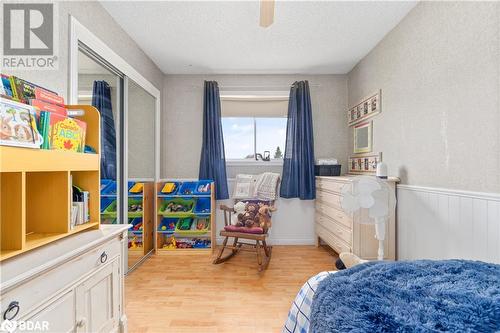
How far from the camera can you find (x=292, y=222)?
3.59 meters

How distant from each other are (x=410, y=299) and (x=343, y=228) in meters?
1.88

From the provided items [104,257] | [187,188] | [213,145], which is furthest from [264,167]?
[104,257]

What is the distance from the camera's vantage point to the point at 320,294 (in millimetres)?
954

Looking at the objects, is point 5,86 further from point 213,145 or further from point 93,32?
point 213,145

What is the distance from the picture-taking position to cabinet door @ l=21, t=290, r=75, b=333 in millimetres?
881

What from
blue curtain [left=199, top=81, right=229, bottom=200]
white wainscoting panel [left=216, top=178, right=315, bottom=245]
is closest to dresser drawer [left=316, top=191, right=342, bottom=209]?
white wainscoting panel [left=216, top=178, right=315, bottom=245]

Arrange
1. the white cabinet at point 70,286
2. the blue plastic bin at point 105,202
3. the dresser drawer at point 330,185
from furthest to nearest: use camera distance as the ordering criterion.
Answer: the dresser drawer at point 330,185 < the blue plastic bin at point 105,202 < the white cabinet at point 70,286

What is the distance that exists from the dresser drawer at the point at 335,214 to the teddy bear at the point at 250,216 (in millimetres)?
883

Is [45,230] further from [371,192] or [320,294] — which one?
[371,192]

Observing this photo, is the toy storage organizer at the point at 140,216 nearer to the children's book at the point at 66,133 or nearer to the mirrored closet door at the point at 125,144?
the mirrored closet door at the point at 125,144

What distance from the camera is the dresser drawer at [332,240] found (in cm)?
261

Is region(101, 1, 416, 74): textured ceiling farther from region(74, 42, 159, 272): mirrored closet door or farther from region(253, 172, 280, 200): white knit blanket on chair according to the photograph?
region(253, 172, 280, 200): white knit blanket on chair

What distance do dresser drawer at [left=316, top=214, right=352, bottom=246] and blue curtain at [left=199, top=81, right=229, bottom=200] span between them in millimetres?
1323

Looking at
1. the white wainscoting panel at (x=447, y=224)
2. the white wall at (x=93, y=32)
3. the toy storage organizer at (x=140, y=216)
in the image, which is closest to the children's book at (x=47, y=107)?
the white wall at (x=93, y=32)
